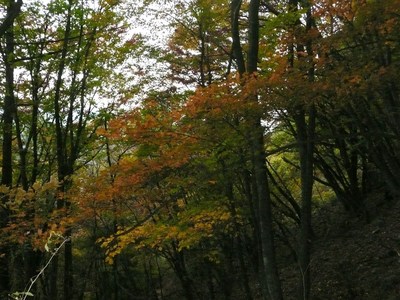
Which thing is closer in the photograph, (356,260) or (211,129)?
(211,129)

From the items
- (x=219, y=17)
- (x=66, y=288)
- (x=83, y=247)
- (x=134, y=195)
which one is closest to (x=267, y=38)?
(x=219, y=17)

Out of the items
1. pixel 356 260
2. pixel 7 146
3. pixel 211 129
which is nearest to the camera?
pixel 211 129

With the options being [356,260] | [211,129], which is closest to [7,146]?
[211,129]

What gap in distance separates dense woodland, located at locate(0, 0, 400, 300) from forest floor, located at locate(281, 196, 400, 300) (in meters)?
0.09

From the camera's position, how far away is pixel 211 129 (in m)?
7.09

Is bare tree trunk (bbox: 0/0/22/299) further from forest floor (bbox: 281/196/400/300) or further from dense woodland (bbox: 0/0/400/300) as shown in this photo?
forest floor (bbox: 281/196/400/300)

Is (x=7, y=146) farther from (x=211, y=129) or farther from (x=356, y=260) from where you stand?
(x=356, y=260)

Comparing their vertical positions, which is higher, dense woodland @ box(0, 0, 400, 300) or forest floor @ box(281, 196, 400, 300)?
dense woodland @ box(0, 0, 400, 300)

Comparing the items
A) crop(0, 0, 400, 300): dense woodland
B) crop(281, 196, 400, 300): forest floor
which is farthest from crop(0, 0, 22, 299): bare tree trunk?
crop(281, 196, 400, 300): forest floor

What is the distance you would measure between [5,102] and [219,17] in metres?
6.28

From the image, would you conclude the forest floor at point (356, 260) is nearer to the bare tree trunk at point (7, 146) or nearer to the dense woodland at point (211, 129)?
the dense woodland at point (211, 129)

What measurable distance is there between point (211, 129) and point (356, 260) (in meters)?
6.71

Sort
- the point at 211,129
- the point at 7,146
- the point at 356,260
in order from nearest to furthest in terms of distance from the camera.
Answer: the point at 211,129
the point at 7,146
the point at 356,260

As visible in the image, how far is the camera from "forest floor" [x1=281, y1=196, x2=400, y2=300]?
946cm
